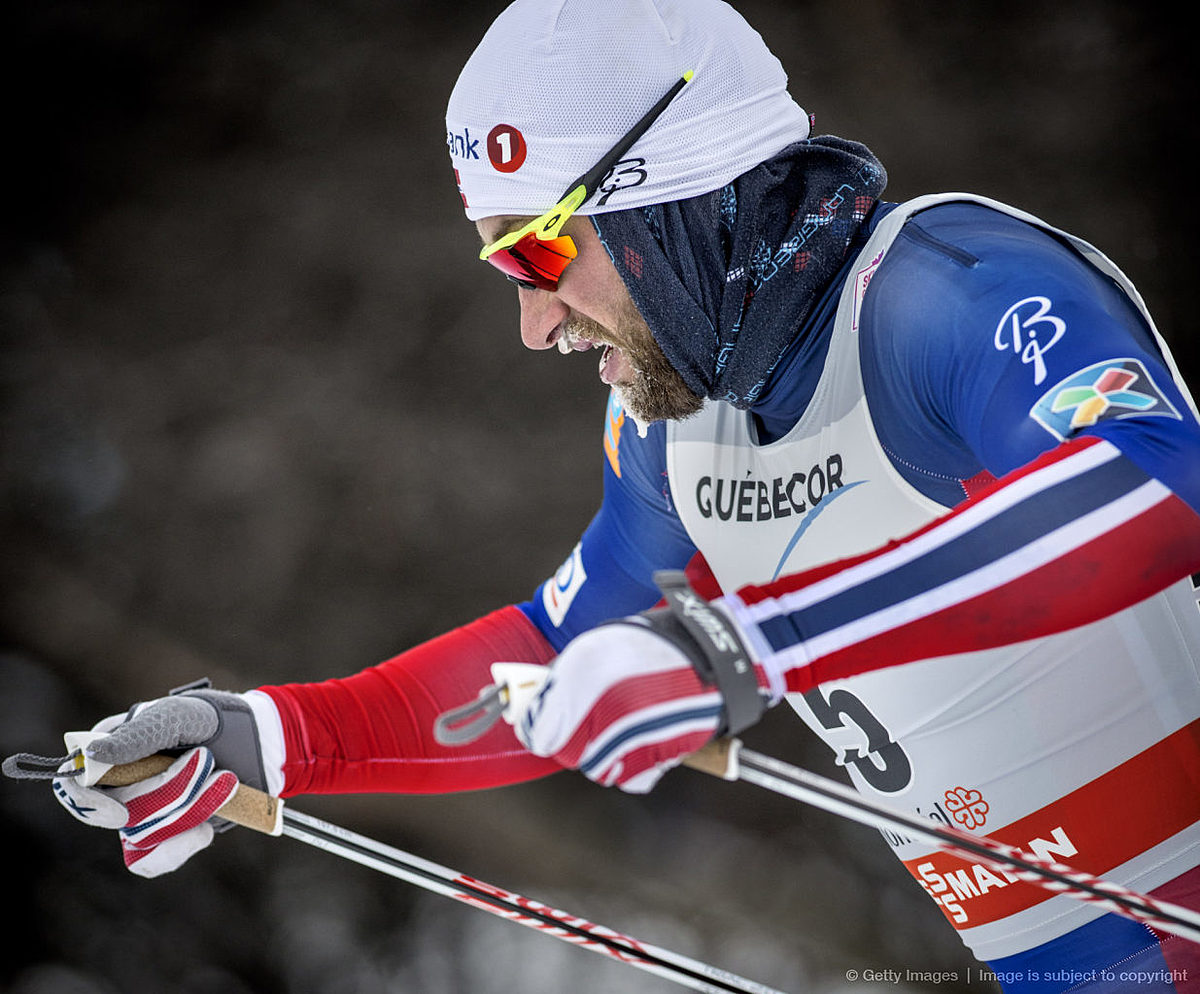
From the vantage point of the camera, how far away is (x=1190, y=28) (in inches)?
96.3

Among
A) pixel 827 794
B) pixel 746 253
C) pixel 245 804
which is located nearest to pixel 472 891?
pixel 245 804

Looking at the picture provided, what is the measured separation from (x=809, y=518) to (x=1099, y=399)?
0.42 m

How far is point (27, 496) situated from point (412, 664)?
4.20ft

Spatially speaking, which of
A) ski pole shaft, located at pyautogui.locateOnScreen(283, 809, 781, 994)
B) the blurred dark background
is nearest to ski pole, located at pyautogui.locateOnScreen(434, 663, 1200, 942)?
ski pole shaft, located at pyautogui.locateOnScreen(283, 809, 781, 994)

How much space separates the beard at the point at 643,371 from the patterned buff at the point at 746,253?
0.03 meters

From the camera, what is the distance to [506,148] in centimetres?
112

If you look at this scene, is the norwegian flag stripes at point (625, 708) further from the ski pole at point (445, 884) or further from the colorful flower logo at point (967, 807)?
the colorful flower logo at point (967, 807)

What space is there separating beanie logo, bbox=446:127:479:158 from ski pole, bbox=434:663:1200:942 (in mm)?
548

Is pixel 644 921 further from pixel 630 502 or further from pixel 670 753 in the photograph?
pixel 670 753

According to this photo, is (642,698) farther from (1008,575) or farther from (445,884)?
(445,884)

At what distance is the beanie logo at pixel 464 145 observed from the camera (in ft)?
3.75

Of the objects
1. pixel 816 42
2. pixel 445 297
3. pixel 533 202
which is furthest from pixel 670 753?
pixel 816 42

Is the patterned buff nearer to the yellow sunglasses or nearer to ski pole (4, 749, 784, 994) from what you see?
the yellow sunglasses

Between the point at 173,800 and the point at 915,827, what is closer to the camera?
the point at 915,827
